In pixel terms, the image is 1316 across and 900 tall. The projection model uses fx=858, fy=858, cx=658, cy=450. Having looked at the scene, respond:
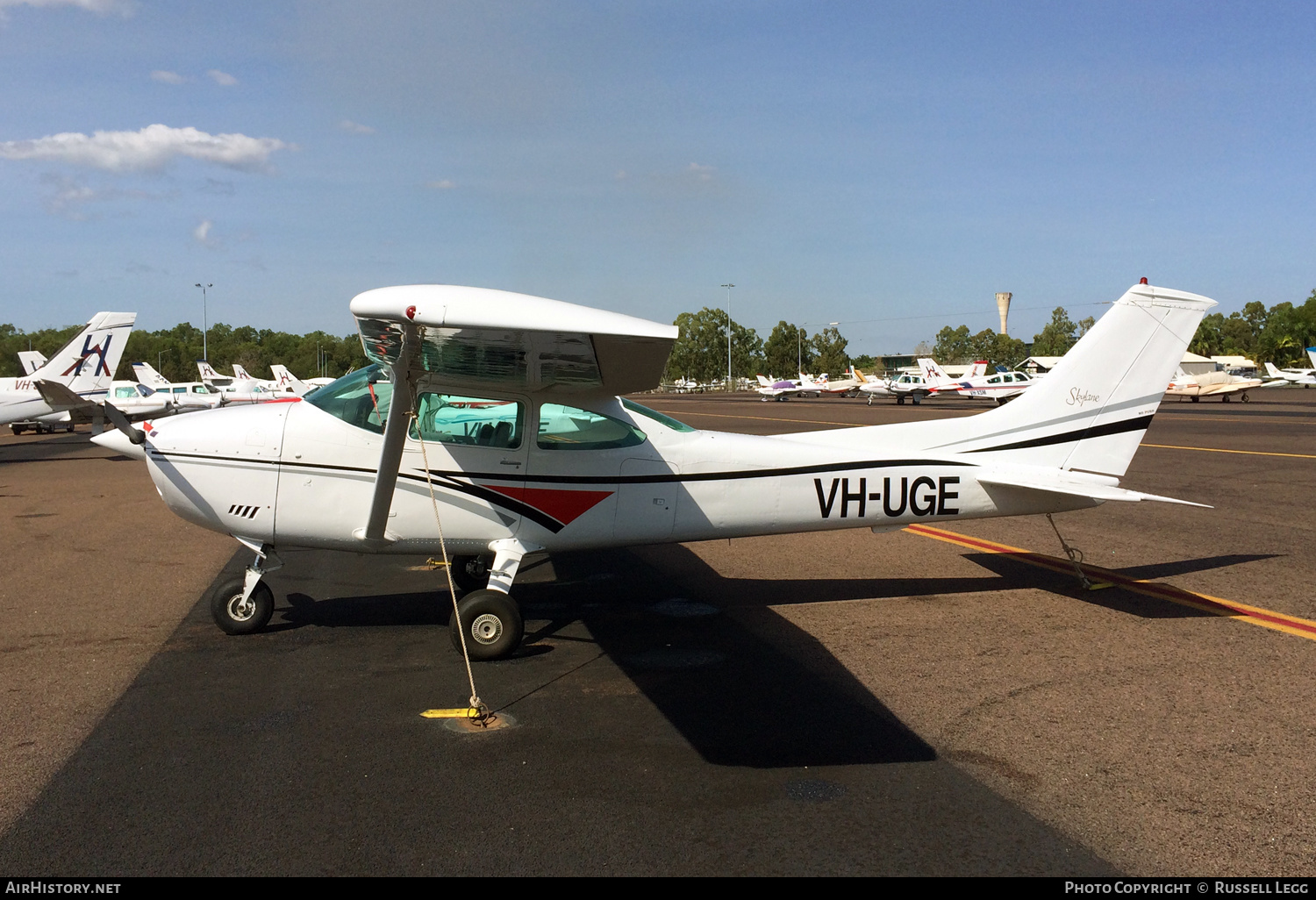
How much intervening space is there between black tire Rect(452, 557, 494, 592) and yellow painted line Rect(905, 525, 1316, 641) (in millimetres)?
5490

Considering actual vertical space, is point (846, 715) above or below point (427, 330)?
below

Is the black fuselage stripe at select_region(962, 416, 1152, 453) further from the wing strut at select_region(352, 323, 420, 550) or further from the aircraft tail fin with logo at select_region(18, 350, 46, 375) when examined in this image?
the aircraft tail fin with logo at select_region(18, 350, 46, 375)

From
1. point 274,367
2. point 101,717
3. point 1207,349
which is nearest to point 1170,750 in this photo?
point 101,717

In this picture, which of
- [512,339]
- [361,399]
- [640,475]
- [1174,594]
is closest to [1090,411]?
[1174,594]

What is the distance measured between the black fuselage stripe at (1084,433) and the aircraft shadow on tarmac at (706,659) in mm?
2569

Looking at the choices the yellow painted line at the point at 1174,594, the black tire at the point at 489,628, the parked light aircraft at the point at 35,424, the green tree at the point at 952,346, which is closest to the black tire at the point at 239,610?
the black tire at the point at 489,628

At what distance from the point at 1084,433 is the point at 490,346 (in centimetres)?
524

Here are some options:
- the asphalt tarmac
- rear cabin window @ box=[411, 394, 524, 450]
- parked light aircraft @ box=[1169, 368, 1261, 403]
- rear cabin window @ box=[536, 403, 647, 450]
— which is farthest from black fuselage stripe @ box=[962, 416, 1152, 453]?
parked light aircraft @ box=[1169, 368, 1261, 403]

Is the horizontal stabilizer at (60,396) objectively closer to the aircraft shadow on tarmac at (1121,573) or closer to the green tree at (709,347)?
the aircraft shadow on tarmac at (1121,573)

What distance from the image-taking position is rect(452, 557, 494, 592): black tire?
7.63m

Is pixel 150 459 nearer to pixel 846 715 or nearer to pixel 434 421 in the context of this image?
pixel 434 421

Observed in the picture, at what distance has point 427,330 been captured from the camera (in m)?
4.80
